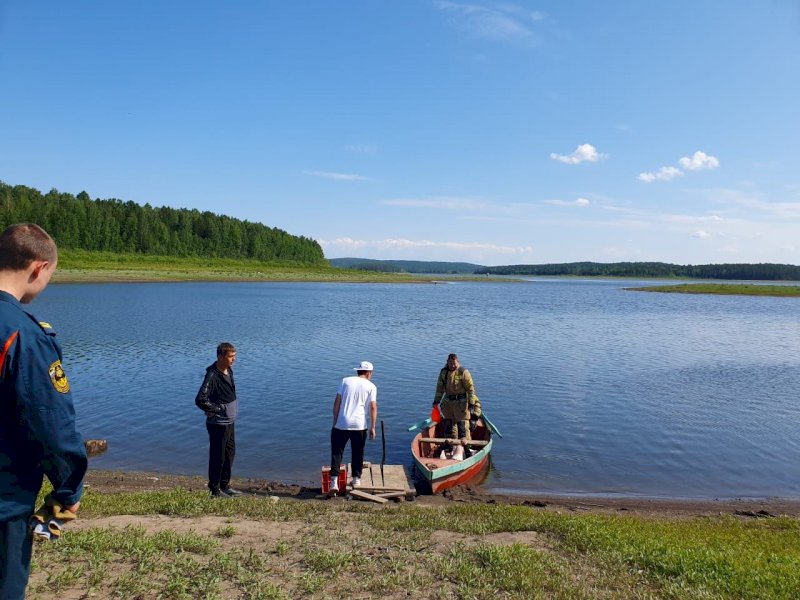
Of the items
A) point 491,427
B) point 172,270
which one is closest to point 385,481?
point 491,427

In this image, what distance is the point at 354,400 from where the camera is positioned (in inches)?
441

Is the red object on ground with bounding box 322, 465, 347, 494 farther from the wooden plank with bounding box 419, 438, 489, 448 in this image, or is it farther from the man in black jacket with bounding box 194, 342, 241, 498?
the wooden plank with bounding box 419, 438, 489, 448

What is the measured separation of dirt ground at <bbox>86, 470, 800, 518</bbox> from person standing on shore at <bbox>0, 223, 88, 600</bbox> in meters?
8.84

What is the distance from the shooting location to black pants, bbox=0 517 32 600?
336 centimetres

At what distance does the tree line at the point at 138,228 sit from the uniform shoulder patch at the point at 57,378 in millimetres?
114466

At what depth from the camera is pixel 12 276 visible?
3359 mm

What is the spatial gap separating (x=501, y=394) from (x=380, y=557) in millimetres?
17463

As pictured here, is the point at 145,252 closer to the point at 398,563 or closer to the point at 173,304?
the point at 173,304

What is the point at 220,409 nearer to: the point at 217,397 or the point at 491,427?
the point at 217,397

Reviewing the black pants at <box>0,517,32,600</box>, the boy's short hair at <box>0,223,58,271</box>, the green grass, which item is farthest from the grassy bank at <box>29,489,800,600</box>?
the boy's short hair at <box>0,223,58,271</box>

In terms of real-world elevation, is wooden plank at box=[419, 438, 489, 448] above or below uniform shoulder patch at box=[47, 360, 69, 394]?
below

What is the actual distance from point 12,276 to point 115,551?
4751 mm

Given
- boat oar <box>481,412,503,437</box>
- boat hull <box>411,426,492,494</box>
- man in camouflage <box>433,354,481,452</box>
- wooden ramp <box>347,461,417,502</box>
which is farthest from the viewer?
boat oar <box>481,412,503,437</box>

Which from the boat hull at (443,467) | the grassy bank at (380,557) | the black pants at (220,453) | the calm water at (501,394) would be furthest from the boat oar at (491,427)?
the black pants at (220,453)
